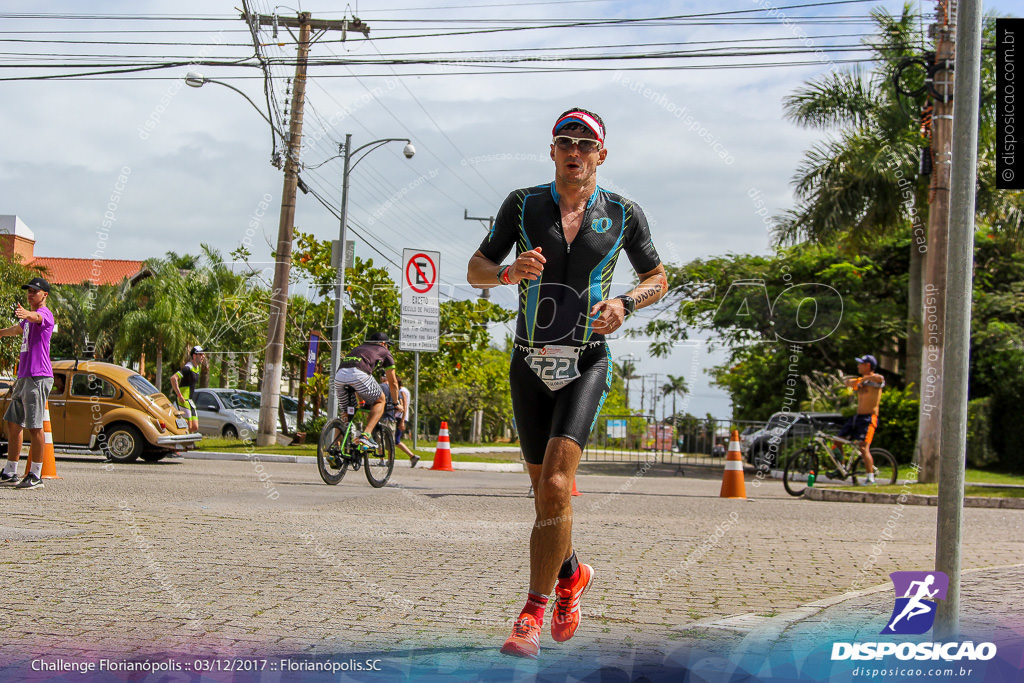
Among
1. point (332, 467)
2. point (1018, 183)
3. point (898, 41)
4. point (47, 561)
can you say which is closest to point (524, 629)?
point (1018, 183)

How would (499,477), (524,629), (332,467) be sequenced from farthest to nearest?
(499,477) → (332,467) → (524,629)

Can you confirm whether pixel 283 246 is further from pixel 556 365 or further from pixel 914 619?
pixel 914 619

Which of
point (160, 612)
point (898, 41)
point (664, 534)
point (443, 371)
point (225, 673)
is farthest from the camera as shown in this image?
point (443, 371)

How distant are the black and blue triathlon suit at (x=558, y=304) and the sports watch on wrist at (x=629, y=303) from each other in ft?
0.29

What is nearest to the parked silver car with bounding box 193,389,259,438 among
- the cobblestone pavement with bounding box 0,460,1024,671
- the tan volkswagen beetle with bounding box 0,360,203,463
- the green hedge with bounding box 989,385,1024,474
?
the tan volkswagen beetle with bounding box 0,360,203,463

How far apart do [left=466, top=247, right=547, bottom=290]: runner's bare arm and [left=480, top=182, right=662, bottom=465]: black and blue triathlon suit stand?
9 centimetres

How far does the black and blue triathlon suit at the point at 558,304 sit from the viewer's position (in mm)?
3988

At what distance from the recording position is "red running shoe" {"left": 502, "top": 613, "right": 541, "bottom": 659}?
11.9 ft

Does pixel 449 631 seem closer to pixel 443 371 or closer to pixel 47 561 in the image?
pixel 47 561

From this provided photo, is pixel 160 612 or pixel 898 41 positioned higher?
pixel 898 41

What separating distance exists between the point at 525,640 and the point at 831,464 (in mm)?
12114

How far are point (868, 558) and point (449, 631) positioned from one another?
4467 mm

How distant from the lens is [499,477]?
1672cm

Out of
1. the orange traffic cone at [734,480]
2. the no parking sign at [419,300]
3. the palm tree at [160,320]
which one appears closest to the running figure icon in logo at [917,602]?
the orange traffic cone at [734,480]
